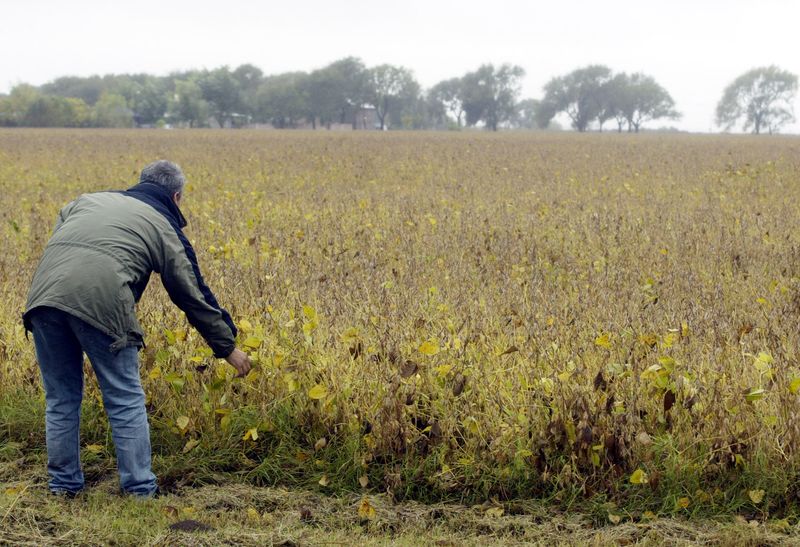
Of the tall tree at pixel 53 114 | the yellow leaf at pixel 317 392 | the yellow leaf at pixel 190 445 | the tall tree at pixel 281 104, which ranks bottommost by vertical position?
the yellow leaf at pixel 190 445

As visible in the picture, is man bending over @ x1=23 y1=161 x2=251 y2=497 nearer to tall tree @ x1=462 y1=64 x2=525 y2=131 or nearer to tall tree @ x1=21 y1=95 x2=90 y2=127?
tall tree @ x1=21 y1=95 x2=90 y2=127

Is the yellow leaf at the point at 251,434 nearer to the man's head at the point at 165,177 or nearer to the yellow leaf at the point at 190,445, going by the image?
the yellow leaf at the point at 190,445

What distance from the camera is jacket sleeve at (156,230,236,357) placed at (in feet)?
12.5

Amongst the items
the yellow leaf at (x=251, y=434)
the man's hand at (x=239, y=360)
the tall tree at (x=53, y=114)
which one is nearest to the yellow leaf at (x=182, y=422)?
the yellow leaf at (x=251, y=434)

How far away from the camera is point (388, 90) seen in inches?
4835

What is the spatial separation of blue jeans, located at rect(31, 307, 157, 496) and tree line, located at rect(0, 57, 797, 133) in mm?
98473

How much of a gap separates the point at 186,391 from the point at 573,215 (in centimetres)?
776

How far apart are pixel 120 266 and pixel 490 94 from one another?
394ft

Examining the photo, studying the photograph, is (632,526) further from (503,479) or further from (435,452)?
(435,452)

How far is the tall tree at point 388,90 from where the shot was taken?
120 m

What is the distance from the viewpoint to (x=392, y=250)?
8.66m

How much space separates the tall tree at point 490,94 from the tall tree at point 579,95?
387 inches

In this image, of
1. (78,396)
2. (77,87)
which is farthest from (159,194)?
(77,87)

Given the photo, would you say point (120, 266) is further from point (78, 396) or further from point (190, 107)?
point (190, 107)
